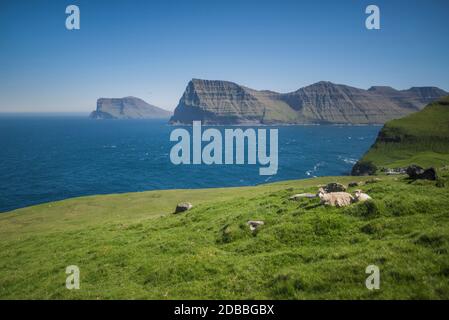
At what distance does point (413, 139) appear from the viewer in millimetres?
154875

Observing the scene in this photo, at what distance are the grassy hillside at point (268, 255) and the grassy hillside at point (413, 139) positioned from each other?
122 m

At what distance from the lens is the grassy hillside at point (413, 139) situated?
458 feet

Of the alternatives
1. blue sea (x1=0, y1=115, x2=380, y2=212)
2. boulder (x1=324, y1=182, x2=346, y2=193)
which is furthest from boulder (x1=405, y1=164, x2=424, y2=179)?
blue sea (x1=0, y1=115, x2=380, y2=212)

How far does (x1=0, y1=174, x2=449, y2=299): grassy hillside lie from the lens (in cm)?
1306

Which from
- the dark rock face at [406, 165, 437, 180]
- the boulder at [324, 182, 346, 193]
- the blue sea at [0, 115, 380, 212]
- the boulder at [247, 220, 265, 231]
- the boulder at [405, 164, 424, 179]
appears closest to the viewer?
the boulder at [247, 220, 265, 231]

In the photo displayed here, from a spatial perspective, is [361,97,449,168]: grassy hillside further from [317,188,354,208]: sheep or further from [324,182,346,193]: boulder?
[317,188,354,208]: sheep

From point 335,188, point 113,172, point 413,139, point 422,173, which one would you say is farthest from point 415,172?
point 413,139

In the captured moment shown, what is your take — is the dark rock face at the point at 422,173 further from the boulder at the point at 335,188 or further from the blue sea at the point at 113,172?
the blue sea at the point at 113,172

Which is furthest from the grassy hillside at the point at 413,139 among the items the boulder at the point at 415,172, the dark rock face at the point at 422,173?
the dark rock face at the point at 422,173

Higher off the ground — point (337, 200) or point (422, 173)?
point (422, 173)

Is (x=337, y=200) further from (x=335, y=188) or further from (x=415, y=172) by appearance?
(x=415, y=172)

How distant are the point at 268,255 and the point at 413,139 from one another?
556 feet

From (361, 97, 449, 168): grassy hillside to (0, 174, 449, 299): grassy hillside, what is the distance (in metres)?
122
